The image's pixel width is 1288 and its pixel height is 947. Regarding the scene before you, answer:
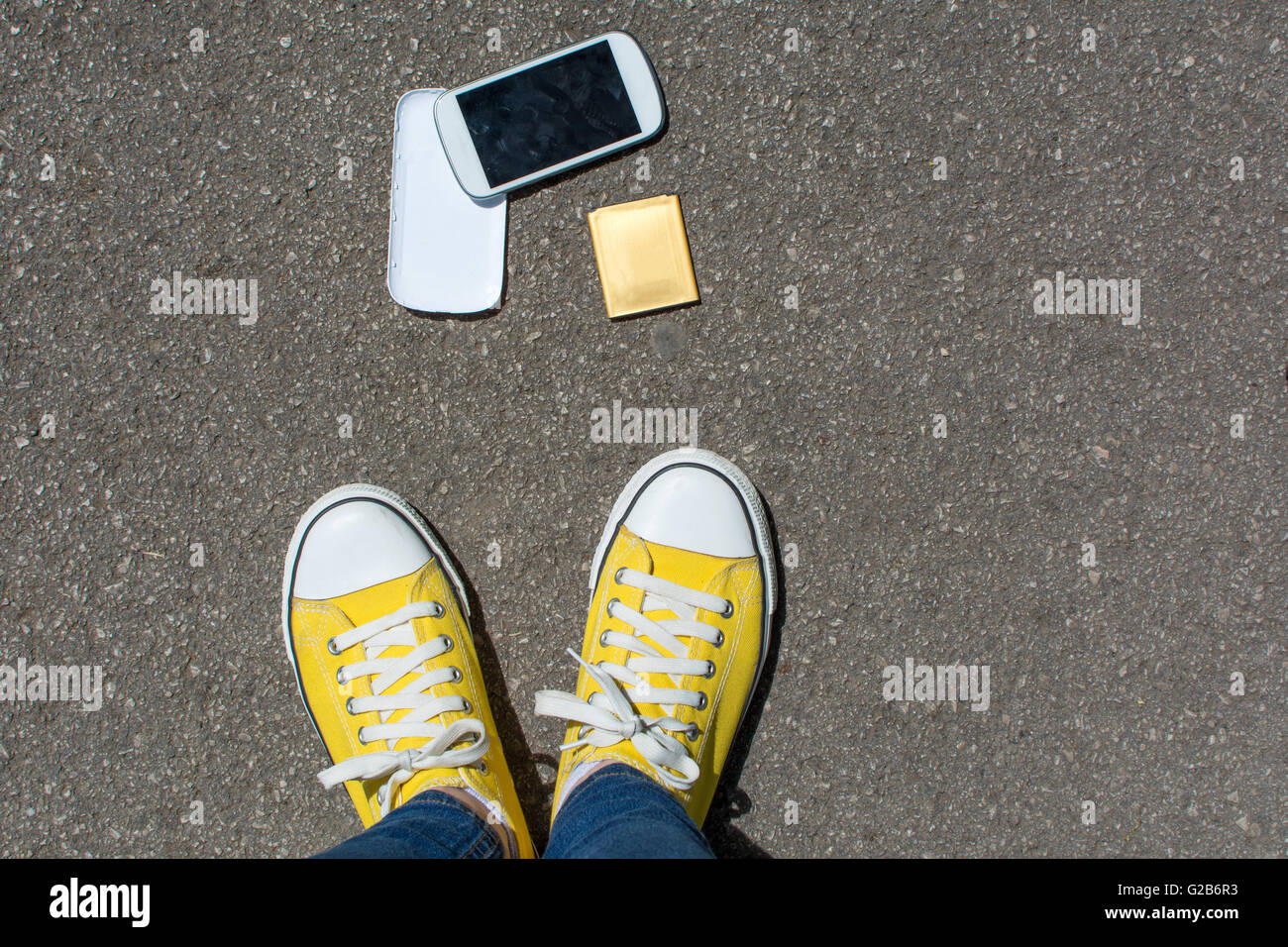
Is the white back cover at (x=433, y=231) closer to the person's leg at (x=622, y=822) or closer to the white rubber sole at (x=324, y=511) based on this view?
the white rubber sole at (x=324, y=511)

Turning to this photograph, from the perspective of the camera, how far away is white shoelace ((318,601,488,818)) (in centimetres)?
153

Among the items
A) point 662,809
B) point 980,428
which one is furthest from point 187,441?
point 980,428

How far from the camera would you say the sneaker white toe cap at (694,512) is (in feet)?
5.39

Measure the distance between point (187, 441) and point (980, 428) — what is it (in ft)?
5.62

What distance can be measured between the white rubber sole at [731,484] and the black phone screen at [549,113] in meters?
0.68

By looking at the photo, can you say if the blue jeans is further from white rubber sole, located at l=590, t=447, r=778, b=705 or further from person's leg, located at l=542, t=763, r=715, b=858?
white rubber sole, located at l=590, t=447, r=778, b=705

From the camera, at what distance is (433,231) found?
1632 millimetres

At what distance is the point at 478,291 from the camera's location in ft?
5.39

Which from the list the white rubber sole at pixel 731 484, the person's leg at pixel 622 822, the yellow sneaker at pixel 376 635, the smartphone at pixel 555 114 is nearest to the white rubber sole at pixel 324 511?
the yellow sneaker at pixel 376 635

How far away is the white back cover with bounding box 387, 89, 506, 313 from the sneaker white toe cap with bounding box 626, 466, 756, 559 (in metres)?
0.53

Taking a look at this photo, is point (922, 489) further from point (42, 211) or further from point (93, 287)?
point (42, 211)

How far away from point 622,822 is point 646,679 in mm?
347

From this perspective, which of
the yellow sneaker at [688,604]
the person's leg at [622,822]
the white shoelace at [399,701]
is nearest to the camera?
the person's leg at [622,822]

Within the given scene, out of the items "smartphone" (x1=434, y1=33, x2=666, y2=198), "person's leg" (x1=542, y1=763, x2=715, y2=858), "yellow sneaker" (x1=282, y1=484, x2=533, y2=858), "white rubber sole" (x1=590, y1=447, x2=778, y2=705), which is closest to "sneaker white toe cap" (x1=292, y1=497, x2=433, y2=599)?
"yellow sneaker" (x1=282, y1=484, x2=533, y2=858)
